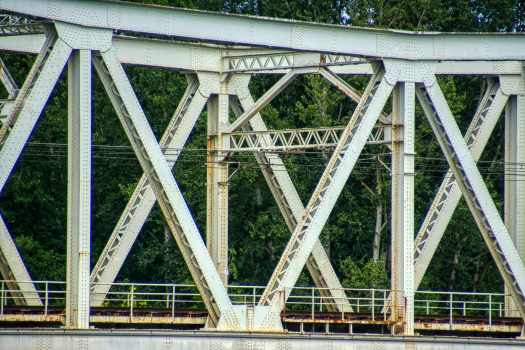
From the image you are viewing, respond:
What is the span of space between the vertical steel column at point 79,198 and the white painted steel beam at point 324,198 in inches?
168

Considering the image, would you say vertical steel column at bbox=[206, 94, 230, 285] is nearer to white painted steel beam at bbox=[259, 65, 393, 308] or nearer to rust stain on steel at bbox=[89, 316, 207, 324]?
rust stain on steel at bbox=[89, 316, 207, 324]

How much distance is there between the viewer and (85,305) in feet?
67.3

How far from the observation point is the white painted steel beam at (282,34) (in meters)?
21.4

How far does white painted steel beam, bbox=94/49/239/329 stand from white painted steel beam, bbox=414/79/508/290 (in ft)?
23.4

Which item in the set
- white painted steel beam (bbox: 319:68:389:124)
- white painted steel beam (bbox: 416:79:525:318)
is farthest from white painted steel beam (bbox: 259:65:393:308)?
Result: white painted steel beam (bbox: 319:68:389:124)

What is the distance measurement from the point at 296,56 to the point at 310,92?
614 inches

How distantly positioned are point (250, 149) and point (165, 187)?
5970 millimetres

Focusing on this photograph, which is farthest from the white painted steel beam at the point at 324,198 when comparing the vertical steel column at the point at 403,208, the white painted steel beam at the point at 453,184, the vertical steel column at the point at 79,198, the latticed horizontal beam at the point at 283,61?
the white painted steel beam at the point at 453,184

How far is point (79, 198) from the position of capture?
20531 millimetres

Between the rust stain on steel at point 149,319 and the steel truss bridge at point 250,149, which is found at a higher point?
the steel truss bridge at point 250,149

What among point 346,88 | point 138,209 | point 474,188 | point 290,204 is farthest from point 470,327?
point 138,209

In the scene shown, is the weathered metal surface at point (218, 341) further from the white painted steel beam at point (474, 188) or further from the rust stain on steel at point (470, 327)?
the rust stain on steel at point (470, 327)

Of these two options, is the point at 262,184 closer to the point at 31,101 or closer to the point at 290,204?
the point at 290,204

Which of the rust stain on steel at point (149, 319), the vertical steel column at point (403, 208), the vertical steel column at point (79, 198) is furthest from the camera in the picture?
the rust stain on steel at point (149, 319)
